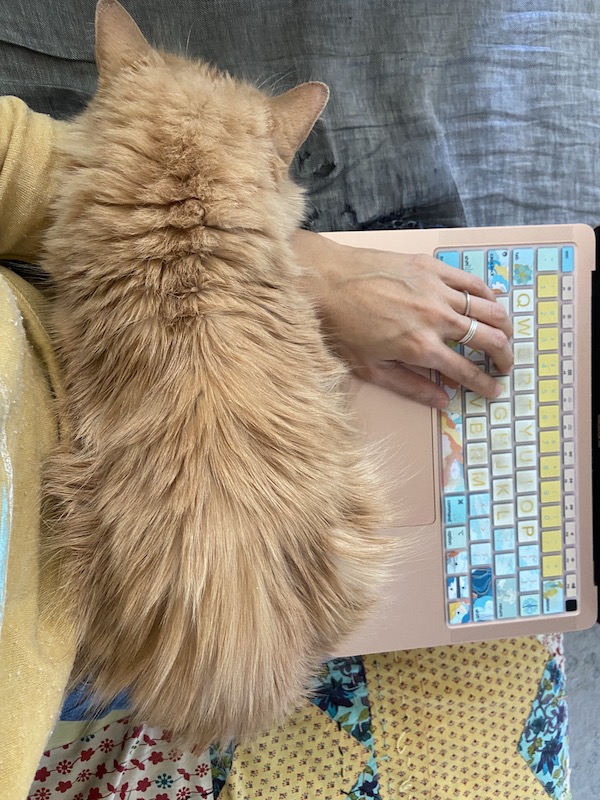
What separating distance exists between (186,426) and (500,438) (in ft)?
1.39

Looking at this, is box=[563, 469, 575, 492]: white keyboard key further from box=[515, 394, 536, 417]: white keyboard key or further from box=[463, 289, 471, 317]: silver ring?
box=[463, 289, 471, 317]: silver ring

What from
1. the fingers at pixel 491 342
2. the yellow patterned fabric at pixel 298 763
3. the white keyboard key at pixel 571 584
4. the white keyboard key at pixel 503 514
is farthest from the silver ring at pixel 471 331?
the yellow patterned fabric at pixel 298 763

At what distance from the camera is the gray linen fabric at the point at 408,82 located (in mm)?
767

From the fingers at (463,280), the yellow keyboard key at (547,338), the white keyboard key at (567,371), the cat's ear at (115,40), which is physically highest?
the cat's ear at (115,40)

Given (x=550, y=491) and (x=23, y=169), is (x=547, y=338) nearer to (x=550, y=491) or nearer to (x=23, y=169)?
(x=550, y=491)

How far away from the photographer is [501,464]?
0.70 meters

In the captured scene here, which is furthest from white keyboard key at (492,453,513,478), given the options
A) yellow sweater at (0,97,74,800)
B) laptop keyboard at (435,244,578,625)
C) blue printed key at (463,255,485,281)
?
yellow sweater at (0,97,74,800)

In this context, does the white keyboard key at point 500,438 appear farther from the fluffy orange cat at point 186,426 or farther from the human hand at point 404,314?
the fluffy orange cat at point 186,426

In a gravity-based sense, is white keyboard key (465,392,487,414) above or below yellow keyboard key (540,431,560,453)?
above

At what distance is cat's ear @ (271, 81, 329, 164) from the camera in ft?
1.83

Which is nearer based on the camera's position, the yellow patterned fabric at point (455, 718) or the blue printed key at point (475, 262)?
the blue printed key at point (475, 262)

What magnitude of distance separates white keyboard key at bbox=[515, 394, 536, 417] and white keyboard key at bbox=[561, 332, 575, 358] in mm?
67

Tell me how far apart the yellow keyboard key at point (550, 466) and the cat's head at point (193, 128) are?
44cm

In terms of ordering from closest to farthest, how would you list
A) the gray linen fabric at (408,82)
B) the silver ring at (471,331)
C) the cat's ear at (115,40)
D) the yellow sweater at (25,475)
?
1. the yellow sweater at (25,475)
2. the cat's ear at (115,40)
3. the silver ring at (471,331)
4. the gray linen fabric at (408,82)
